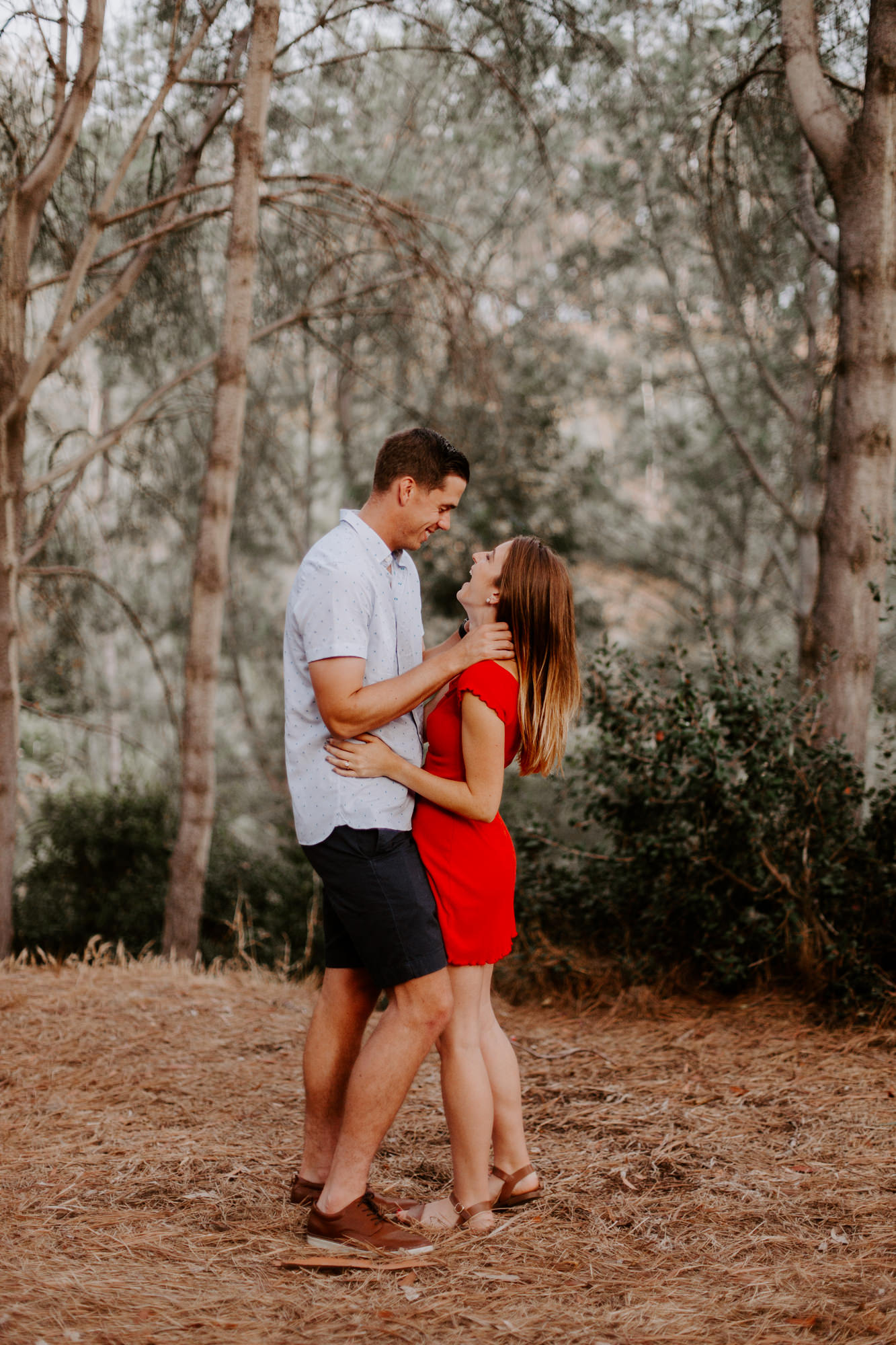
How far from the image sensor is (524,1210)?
2.67 metres

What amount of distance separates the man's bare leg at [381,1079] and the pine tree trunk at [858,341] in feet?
9.98

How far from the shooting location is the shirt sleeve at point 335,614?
2.32m

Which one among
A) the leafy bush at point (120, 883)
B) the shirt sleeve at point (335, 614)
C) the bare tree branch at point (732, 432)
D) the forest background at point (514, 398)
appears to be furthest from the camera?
the bare tree branch at point (732, 432)

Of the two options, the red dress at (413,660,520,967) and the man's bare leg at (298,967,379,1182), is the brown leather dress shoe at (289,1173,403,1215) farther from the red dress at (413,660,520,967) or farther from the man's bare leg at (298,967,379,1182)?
the red dress at (413,660,520,967)

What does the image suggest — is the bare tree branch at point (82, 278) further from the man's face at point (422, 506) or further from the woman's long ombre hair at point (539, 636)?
the woman's long ombre hair at point (539, 636)

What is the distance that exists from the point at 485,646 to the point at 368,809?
46 centimetres

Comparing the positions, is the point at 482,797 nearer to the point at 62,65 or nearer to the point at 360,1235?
the point at 360,1235

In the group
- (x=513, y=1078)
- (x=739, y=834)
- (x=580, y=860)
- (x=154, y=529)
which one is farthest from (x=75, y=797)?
(x=513, y=1078)

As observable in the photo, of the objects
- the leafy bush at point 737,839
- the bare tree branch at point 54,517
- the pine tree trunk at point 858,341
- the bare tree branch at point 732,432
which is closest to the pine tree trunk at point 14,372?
the bare tree branch at point 54,517

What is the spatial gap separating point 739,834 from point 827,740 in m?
0.76

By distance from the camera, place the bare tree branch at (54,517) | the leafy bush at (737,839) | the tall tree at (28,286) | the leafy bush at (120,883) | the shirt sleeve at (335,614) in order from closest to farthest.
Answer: the shirt sleeve at (335,614)
the leafy bush at (737,839)
the tall tree at (28,286)
the bare tree branch at (54,517)
the leafy bush at (120,883)

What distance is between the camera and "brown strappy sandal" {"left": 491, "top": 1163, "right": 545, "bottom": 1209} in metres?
2.70

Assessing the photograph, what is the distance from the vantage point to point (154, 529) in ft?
38.4

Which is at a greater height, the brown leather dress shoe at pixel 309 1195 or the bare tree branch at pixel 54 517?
the bare tree branch at pixel 54 517
